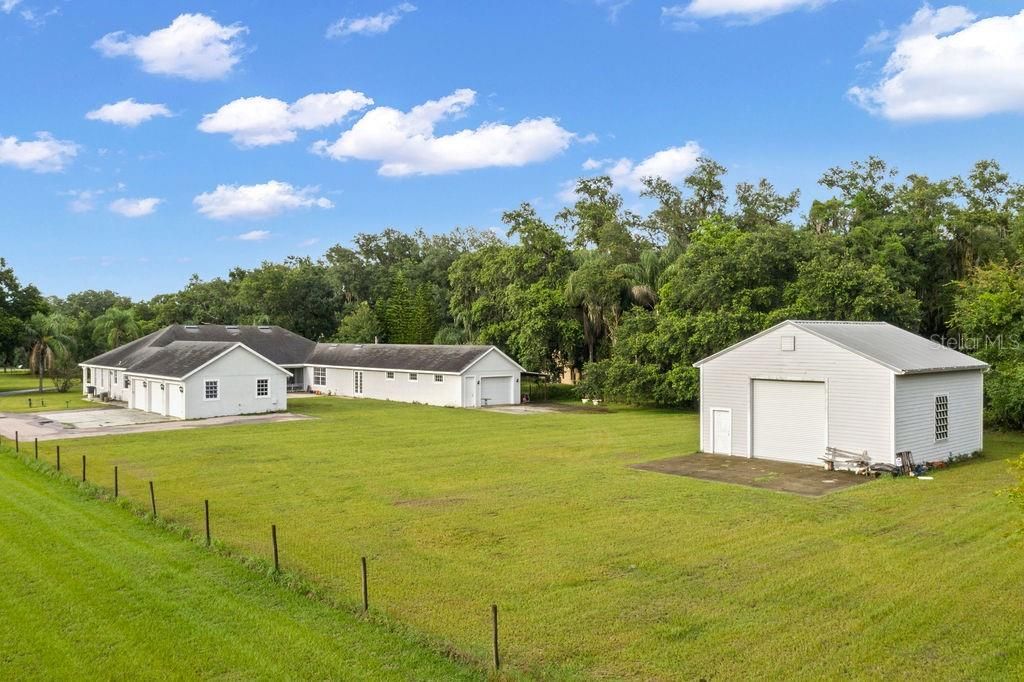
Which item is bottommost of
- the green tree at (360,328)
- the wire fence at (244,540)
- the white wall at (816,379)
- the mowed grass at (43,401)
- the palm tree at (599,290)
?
the mowed grass at (43,401)

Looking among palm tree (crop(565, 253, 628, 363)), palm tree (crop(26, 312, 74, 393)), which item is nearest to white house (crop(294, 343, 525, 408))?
palm tree (crop(565, 253, 628, 363))

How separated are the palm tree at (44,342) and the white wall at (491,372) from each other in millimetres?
30462

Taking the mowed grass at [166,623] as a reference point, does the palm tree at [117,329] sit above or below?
above

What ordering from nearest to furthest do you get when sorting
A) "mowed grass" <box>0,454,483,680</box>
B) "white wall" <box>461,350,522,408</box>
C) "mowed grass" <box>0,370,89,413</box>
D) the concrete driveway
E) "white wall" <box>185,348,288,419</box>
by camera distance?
"mowed grass" <box>0,454,483,680</box>
the concrete driveway
"white wall" <box>185,348,288,419</box>
"mowed grass" <box>0,370,89,413</box>
"white wall" <box>461,350,522,408</box>

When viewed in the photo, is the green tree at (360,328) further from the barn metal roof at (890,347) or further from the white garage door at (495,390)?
the barn metal roof at (890,347)

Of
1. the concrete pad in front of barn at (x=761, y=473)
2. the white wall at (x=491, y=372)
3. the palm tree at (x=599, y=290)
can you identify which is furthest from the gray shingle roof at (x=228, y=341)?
the concrete pad in front of barn at (x=761, y=473)

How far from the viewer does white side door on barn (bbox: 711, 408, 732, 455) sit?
74.1ft

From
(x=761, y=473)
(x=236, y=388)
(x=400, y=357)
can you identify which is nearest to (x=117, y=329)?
(x=400, y=357)

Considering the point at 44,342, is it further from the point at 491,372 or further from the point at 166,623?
the point at 166,623

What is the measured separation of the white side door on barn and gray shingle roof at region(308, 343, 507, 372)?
65.8 ft

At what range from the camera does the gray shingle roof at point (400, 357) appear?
4235 cm

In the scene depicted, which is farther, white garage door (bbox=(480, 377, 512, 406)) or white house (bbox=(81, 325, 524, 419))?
white garage door (bbox=(480, 377, 512, 406))

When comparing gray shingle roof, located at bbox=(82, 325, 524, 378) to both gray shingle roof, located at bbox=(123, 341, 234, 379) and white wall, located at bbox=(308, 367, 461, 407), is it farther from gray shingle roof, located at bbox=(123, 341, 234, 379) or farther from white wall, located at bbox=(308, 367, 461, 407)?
white wall, located at bbox=(308, 367, 461, 407)

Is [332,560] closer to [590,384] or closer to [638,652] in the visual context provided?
[638,652]
